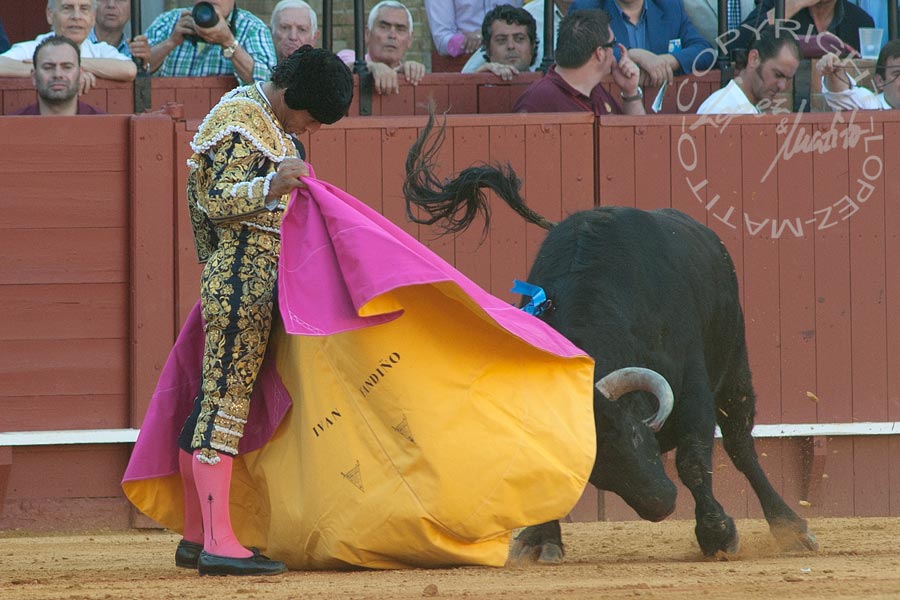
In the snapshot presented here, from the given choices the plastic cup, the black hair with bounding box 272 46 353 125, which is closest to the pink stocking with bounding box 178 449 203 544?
the black hair with bounding box 272 46 353 125

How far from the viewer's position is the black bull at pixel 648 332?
4070 mm

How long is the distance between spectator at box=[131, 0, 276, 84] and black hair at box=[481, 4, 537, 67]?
1034 mm

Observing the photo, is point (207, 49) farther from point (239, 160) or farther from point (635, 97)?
point (239, 160)

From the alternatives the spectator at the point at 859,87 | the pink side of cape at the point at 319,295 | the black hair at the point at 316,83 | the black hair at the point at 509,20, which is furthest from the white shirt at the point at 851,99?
the black hair at the point at 316,83

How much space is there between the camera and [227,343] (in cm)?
386

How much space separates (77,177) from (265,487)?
2.52 metres

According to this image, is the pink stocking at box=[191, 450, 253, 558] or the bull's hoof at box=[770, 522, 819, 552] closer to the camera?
the pink stocking at box=[191, 450, 253, 558]

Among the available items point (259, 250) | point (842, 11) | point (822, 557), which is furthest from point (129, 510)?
point (842, 11)

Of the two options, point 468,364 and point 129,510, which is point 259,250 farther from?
point 129,510

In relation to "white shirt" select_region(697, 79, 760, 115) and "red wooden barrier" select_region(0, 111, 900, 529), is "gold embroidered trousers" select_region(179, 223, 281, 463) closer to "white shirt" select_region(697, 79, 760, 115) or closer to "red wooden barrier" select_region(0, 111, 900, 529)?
"red wooden barrier" select_region(0, 111, 900, 529)

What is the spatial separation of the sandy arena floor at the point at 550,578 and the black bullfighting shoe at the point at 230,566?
5 cm

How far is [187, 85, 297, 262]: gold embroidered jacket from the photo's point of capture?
3.72m

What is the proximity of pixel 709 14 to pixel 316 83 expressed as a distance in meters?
3.97

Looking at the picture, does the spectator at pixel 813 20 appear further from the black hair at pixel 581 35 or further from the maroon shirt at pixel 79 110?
the maroon shirt at pixel 79 110
